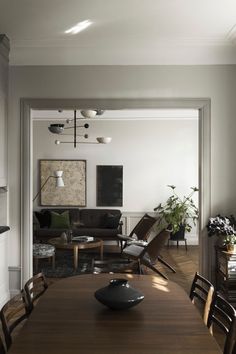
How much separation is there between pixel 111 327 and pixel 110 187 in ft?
20.9

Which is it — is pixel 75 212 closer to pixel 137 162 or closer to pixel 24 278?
pixel 137 162

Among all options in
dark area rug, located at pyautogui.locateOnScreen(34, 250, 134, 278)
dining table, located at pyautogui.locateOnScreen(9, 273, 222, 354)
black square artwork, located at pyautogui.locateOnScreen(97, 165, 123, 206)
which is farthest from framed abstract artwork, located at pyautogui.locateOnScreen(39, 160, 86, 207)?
dining table, located at pyautogui.locateOnScreen(9, 273, 222, 354)

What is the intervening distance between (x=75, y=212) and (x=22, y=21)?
469 centimetres

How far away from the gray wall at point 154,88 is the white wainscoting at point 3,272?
18 centimetres

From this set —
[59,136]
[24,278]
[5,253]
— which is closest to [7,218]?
[5,253]

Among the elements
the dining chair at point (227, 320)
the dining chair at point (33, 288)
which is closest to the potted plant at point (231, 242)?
the dining chair at point (227, 320)

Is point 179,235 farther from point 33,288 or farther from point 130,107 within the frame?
point 33,288

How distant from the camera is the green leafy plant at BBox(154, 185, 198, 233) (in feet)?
24.6

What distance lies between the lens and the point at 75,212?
7812 mm

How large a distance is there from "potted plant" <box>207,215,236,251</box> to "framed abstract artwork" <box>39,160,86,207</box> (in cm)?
430

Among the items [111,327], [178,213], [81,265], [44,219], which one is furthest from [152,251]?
[111,327]

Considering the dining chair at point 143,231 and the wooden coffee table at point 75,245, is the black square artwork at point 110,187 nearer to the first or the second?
the dining chair at point 143,231

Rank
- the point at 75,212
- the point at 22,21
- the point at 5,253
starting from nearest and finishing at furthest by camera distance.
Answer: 1. the point at 22,21
2. the point at 5,253
3. the point at 75,212

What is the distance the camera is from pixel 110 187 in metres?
8.12
